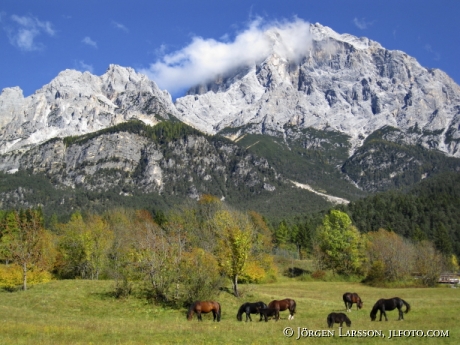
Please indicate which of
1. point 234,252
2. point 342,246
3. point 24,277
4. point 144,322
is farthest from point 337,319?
point 342,246

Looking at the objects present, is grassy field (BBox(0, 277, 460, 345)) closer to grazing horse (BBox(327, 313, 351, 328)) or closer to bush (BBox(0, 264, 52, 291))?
grazing horse (BBox(327, 313, 351, 328))

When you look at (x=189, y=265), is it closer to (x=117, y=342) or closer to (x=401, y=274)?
(x=117, y=342)

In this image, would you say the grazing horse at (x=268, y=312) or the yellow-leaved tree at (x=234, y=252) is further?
the yellow-leaved tree at (x=234, y=252)

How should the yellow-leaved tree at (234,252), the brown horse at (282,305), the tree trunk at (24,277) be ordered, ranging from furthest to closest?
1. the yellow-leaved tree at (234,252)
2. the tree trunk at (24,277)
3. the brown horse at (282,305)

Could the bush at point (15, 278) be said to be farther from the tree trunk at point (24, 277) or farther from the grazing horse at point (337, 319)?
the grazing horse at point (337, 319)

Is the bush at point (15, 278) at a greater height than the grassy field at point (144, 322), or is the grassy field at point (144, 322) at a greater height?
the bush at point (15, 278)

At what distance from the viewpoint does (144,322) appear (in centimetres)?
2781

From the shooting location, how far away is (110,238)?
68562 mm

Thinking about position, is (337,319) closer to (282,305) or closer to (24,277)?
(282,305)

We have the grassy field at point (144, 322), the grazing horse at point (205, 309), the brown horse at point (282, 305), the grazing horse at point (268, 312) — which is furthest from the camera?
the brown horse at point (282, 305)

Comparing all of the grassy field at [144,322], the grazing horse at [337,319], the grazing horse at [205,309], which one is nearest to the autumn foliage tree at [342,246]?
the grassy field at [144,322]

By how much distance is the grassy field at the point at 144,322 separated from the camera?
68.1 feet

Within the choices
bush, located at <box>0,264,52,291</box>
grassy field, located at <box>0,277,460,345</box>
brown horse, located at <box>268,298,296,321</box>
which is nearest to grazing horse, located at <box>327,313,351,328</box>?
grassy field, located at <box>0,277,460,345</box>

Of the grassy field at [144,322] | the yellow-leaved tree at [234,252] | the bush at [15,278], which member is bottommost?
the grassy field at [144,322]
